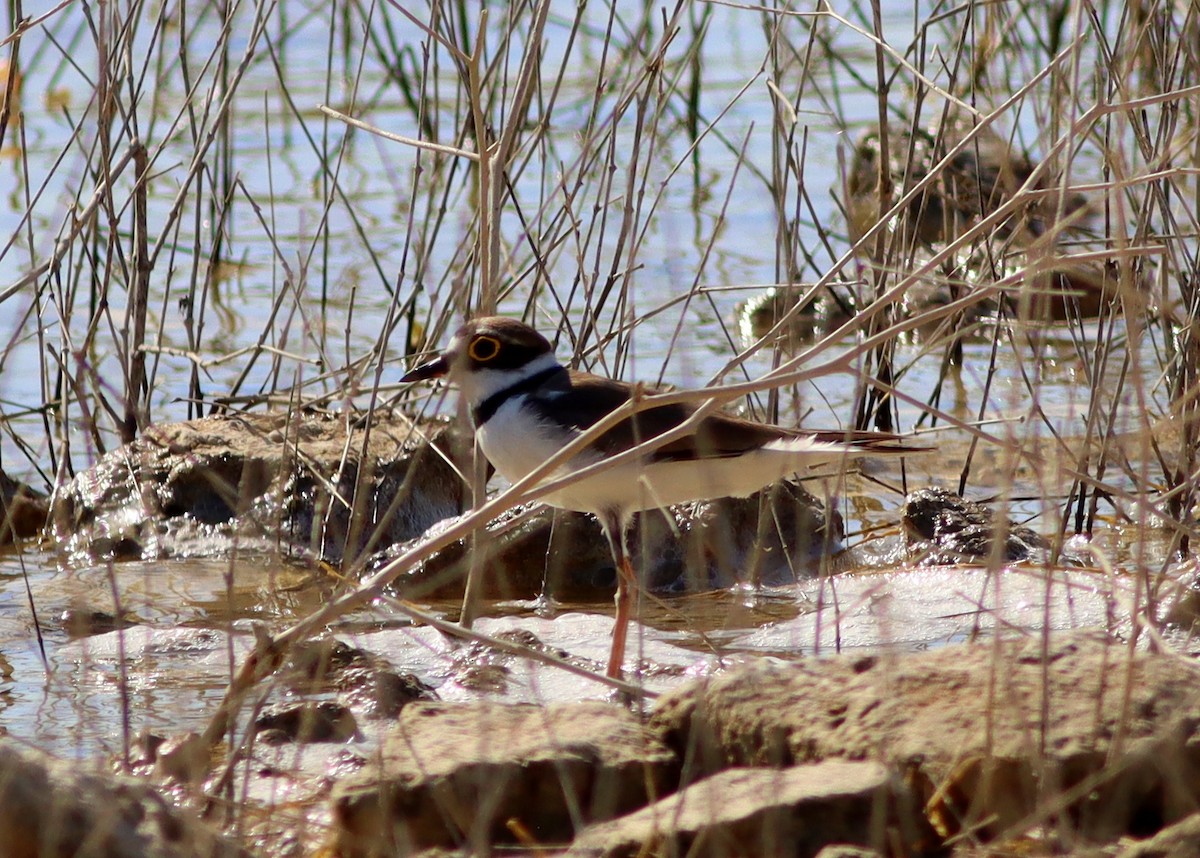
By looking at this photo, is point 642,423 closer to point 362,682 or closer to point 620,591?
point 620,591

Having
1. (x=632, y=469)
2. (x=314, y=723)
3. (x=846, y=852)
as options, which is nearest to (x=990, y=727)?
(x=846, y=852)

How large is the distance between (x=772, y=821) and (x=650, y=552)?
324 centimetres

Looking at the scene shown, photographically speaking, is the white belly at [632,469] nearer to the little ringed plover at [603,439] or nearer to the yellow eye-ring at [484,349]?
the little ringed plover at [603,439]

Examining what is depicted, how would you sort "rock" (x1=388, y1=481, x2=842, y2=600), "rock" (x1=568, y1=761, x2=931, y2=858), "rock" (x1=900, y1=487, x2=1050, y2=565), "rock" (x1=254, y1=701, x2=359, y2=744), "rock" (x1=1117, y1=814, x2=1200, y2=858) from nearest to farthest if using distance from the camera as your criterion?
1. "rock" (x1=1117, y1=814, x2=1200, y2=858)
2. "rock" (x1=568, y1=761, x2=931, y2=858)
3. "rock" (x1=254, y1=701, x2=359, y2=744)
4. "rock" (x1=900, y1=487, x2=1050, y2=565)
5. "rock" (x1=388, y1=481, x2=842, y2=600)

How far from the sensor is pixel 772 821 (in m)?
3.06

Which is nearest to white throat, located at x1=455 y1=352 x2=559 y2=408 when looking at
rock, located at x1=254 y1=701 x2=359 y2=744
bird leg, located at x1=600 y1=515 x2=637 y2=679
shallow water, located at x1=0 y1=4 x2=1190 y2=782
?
shallow water, located at x1=0 y1=4 x2=1190 y2=782

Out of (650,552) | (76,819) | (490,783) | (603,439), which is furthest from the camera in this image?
(650,552)

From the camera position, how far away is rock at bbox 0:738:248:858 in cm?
294

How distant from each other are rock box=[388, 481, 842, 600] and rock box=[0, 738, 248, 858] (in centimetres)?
296

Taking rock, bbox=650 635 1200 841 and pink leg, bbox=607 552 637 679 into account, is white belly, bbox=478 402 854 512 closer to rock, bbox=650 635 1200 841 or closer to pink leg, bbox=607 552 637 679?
pink leg, bbox=607 552 637 679

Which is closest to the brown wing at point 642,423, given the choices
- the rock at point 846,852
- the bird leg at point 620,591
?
the bird leg at point 620,591

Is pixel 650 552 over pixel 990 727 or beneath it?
over

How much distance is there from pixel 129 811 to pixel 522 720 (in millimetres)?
917

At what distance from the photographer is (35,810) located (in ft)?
9.90
